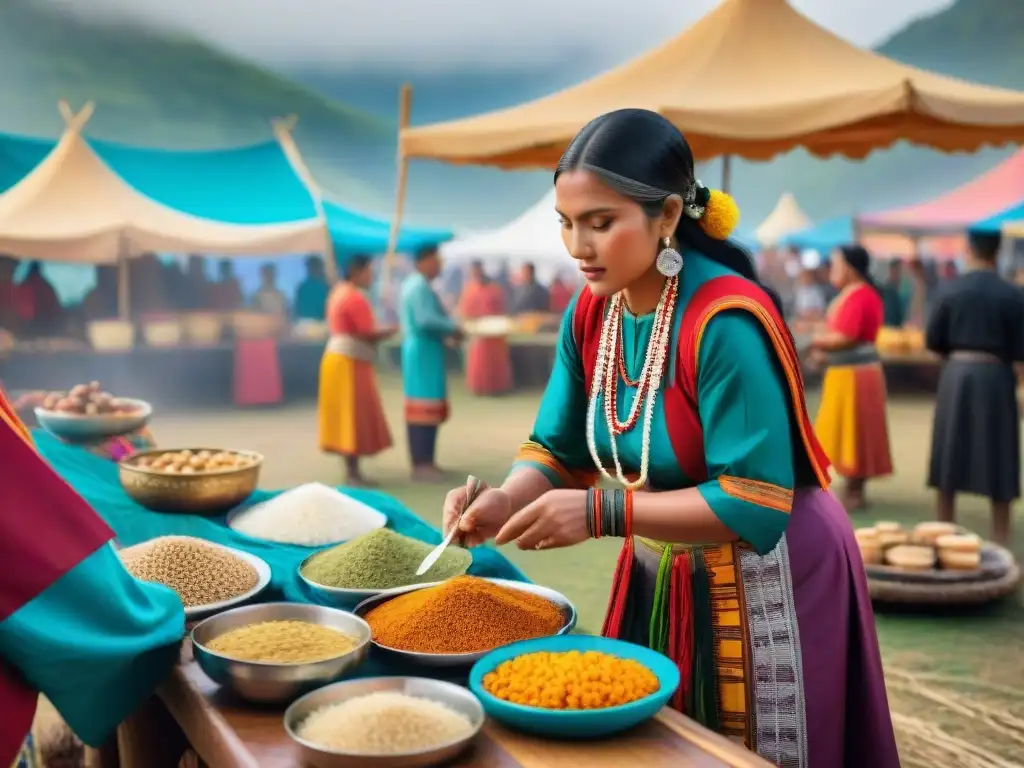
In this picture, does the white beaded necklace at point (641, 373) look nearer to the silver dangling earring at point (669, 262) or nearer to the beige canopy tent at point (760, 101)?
the silver dangling earring at point (669, 262)

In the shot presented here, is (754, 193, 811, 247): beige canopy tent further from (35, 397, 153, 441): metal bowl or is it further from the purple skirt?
the purple skirt

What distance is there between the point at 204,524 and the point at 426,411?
4.56 meters

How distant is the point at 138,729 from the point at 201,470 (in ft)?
2.61

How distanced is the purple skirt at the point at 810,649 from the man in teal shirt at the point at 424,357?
5.29 meters

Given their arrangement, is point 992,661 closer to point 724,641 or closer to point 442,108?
point 724,641

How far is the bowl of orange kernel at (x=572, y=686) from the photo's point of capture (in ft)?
4.33

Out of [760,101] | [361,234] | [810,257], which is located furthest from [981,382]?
[810,257]

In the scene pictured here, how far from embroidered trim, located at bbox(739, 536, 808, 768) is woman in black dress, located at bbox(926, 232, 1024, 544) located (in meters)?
4.07

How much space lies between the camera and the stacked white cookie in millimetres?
4297

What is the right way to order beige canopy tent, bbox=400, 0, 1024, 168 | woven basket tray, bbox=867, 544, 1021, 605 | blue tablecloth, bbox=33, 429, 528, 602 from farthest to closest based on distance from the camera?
beige canopy tent, bbox=400, 0, 1024, 168 < woven basket tray, bbox=867, 544, 1021, 605 < blue tablecloth, bbox=33, 429, 528, 602

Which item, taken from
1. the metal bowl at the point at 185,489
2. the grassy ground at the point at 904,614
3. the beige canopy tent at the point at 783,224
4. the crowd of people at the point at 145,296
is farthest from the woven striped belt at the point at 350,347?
the beige canopy tent at the point at 783,224

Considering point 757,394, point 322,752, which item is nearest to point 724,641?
point 757,394

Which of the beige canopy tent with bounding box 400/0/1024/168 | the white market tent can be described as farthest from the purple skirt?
the white market tent

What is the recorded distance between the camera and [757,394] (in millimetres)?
1500
